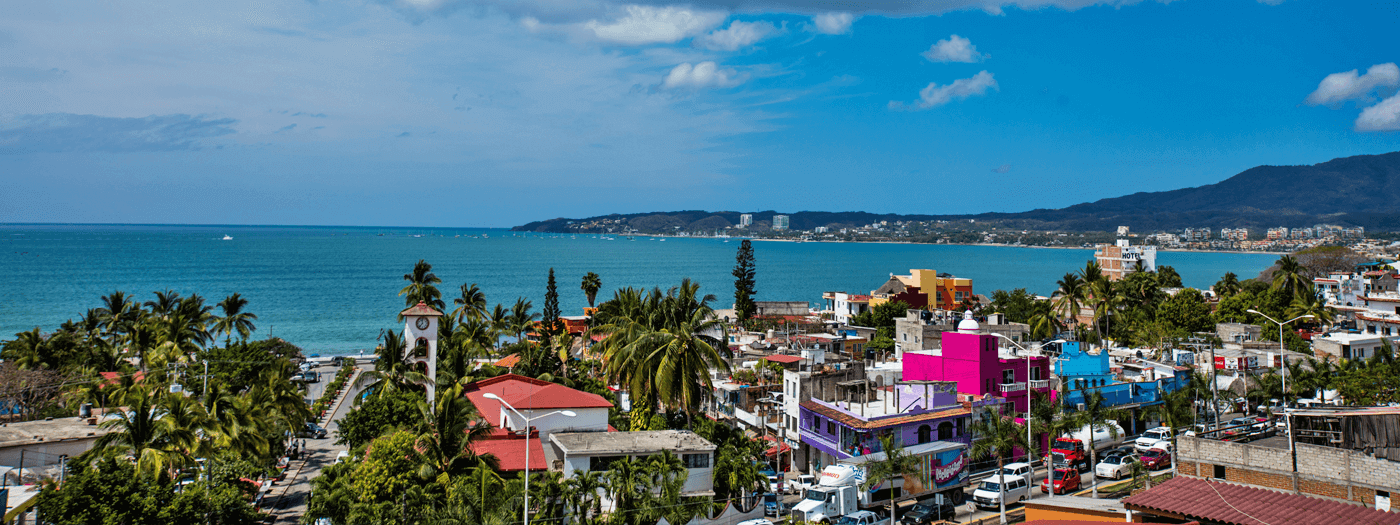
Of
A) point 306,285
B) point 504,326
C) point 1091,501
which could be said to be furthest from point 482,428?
point 306,285

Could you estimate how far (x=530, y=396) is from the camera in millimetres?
32250

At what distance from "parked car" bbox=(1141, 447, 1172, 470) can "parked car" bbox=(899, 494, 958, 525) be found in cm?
966

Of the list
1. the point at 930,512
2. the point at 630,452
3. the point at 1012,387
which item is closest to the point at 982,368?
the point at 1012,387

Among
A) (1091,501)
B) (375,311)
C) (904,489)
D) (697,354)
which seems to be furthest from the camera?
(375,311)

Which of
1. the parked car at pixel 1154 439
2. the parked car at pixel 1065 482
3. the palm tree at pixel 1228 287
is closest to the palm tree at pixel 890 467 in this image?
the parked car at pixel 1065 482

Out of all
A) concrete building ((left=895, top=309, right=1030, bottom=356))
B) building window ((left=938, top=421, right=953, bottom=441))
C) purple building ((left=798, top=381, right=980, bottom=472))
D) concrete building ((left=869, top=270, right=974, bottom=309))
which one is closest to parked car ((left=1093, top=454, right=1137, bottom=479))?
purple building ((left=798, top=381, right=980, bottom=472))

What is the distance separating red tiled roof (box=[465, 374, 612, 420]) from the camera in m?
31.6

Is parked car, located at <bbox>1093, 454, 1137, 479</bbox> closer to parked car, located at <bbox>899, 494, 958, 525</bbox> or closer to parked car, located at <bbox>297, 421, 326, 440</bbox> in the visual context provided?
parked car, located at <bbox>899, 494, 958, 525</bbox>

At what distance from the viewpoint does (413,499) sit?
24109 millimetres

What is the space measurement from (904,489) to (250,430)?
23140 mm

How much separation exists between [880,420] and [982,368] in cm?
795

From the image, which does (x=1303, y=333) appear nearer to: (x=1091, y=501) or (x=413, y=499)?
(x=1091, y=501)

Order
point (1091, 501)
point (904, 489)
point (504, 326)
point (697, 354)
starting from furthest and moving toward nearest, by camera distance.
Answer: point (504, 326), point (697, 354), point (904, 489), point (1091, 501)

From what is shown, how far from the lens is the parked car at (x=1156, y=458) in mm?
33531
